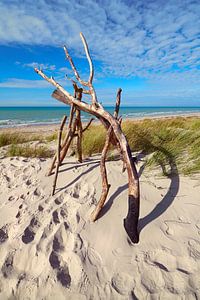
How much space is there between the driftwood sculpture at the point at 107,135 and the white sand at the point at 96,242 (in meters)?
0.19

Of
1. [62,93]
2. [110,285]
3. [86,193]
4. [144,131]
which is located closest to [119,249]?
[110,285]

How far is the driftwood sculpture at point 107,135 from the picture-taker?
2.60 meters

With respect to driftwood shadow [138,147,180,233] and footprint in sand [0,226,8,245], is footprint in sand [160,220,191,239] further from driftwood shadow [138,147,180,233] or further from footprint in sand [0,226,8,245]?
footprint in sand [0,226,8,245]

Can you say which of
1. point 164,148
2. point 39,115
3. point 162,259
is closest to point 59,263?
point 162,259

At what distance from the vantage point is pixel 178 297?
1.92 meters

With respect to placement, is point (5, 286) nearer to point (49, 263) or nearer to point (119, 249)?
point (49, 263)

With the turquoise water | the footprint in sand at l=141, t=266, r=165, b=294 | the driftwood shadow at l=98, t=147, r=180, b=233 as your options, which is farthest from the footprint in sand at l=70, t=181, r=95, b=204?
the turquoise water

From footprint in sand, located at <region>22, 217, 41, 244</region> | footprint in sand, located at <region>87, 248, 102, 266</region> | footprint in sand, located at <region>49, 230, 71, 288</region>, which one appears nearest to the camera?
footprint in sand, located at <region>49, 230, 71, 288</region>

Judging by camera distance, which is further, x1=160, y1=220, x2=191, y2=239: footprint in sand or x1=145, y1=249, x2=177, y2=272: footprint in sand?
x1=160, y1=220, x2=191, y2=239: footprint in sand

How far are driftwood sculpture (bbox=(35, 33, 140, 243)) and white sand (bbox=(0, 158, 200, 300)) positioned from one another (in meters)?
0.19

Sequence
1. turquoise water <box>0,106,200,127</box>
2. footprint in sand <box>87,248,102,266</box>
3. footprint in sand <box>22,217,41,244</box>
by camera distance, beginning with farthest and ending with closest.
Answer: turquoise water <box>0,106,200,127</box> → footprint in sand <box>22,217,41,244</box> → footprint in sand <box>87,248,102,266</box>

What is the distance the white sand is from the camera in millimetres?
2027

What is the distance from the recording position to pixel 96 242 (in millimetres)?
2531

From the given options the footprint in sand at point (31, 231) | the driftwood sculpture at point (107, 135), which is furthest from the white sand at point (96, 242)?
the driftwood sculpture at point (107, 135)
